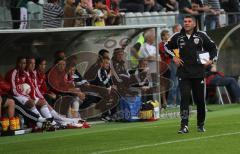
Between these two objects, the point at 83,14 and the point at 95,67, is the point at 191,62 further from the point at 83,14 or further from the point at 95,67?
the point at 83,14

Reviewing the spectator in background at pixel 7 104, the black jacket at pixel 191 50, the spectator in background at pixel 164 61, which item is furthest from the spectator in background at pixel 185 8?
the black jacket at pixel 191 50

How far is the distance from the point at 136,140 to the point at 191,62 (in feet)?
6.40

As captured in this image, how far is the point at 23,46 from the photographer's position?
62.4 feet

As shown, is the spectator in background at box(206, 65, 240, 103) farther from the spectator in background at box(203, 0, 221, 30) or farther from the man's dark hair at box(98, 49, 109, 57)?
the man's dark hair at box(98, 49, 109, 57)

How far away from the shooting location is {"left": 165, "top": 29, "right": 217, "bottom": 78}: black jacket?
15.1 meters

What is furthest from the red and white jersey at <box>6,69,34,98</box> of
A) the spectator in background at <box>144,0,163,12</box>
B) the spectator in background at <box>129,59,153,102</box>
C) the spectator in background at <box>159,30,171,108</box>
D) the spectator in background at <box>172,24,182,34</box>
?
the spectator in background at <box>144,0,163,12</box>

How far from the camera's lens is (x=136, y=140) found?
558 inches

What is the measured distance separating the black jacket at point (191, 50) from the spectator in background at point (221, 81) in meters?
8.41

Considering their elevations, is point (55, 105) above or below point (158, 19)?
below

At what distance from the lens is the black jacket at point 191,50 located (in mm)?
15086

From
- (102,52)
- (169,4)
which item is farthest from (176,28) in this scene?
(169,4)

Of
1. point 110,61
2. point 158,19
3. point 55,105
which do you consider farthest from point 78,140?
point 158,19

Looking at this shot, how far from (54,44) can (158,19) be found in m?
5.18

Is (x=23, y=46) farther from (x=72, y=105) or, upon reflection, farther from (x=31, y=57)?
(x=72, y=105)
